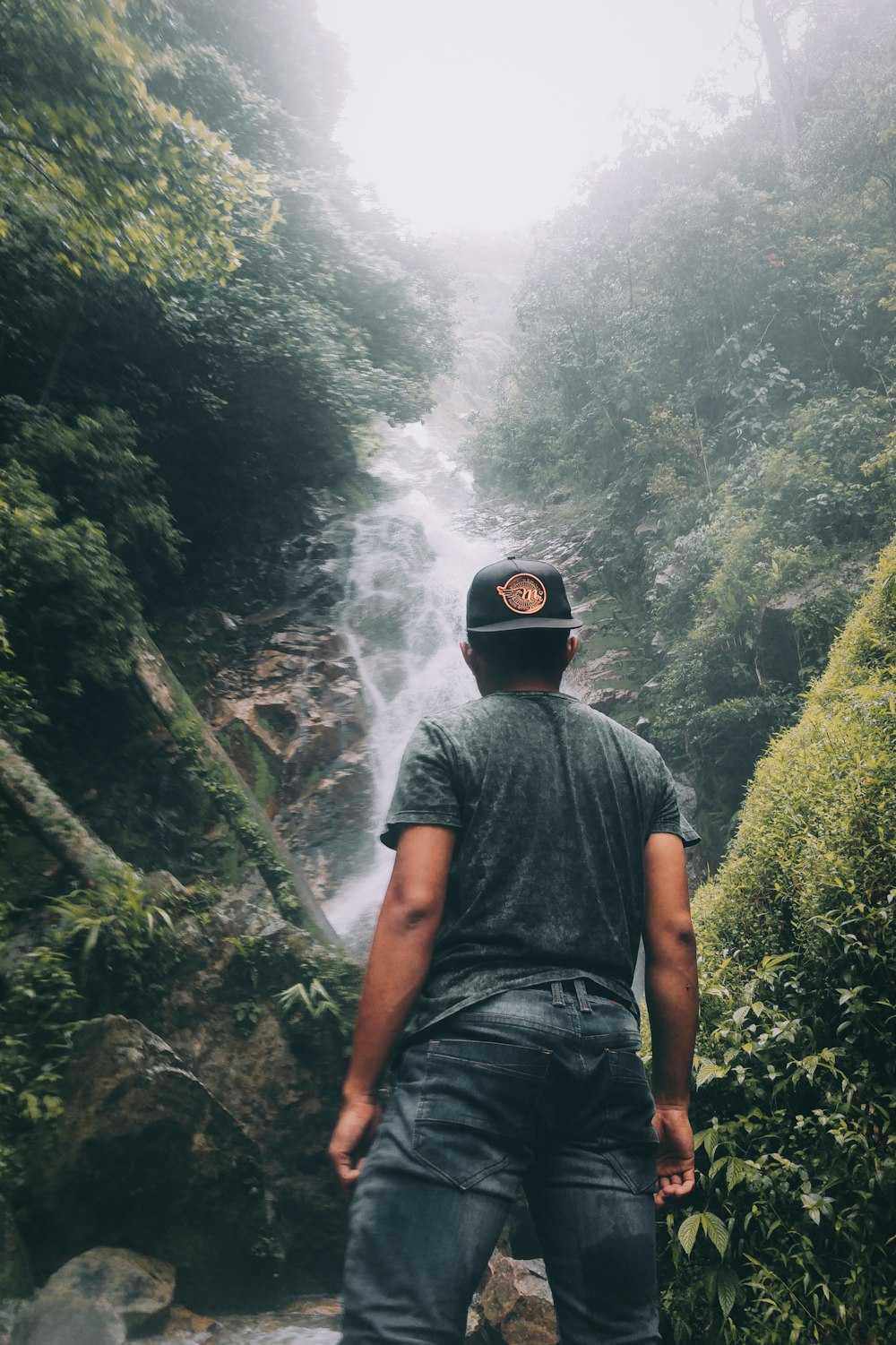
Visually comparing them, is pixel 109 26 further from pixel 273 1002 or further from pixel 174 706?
pixel 273 1002

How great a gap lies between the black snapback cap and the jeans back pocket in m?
1.01

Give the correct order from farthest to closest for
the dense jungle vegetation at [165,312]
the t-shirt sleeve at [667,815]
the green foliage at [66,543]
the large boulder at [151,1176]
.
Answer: the green foliage at [66,543] < the dense jungle vegetation at [165,312] < the large boulder at [151,1176] < the t-shirt sleeve at [667,815]

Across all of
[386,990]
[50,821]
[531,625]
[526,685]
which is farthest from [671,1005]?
[50,821]

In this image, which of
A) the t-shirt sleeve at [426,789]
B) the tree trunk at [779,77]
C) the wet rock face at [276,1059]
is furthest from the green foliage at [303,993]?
the tree trunk at [779,77]

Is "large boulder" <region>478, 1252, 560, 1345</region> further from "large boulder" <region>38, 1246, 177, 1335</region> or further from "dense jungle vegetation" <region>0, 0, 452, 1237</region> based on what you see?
"dense jungle vegetation" <region>0, 0, 452, 1237</region>

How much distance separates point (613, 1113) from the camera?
1.59m

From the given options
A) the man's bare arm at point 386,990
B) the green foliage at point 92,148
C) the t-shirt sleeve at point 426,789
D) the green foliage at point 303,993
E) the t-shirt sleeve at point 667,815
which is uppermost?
the green foliage at point 92,148

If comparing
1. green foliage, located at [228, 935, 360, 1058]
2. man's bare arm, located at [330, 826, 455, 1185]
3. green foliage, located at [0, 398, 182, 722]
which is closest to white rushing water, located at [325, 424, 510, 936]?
green foliage, located at [228, 935, 360, 1058]

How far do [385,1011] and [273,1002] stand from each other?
12.2 feet

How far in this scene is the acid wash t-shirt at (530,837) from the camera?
1.70m

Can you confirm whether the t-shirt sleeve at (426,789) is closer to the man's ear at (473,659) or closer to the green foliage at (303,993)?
the man's ear at (473,659)

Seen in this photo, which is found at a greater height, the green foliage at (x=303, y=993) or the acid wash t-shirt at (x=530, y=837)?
the acid wash t-shirt at (x=530, y=837)

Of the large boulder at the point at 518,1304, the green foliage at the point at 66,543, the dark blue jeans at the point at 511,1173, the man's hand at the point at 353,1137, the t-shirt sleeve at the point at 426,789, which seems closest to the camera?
the dark blue jeans at the point at 511,1173

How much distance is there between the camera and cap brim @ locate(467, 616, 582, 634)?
2.00 m
